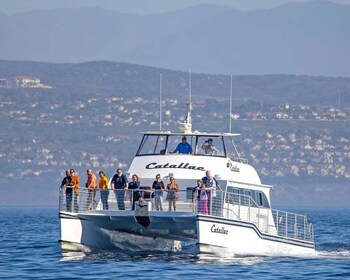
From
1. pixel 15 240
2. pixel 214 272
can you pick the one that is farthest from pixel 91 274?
pixel 15 240

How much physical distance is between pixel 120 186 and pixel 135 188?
0.56 meters

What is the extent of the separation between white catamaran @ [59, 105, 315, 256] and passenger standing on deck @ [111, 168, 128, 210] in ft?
0.53

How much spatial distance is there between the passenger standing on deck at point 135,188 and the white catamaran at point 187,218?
186 mm

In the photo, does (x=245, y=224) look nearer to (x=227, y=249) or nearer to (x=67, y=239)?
(x=227, y=249)

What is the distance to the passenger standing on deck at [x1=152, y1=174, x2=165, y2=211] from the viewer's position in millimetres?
47531

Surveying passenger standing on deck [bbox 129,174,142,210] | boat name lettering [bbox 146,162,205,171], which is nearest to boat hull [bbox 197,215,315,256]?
passenger standing on deck [bbox 129,174,142,210]

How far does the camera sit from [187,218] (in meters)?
46.1

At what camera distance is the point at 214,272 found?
138 ft

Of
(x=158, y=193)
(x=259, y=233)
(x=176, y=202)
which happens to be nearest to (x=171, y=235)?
(x=176, y=202)

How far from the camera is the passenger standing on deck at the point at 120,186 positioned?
48.0 m

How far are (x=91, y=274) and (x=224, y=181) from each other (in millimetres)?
9155

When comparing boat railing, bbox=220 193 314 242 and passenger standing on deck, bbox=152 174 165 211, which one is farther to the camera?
boat railing, bbox=220 193 314 242

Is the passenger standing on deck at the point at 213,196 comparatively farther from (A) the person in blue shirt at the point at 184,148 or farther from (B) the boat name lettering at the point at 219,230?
(A) the person in blue shirt at the point at 184,148

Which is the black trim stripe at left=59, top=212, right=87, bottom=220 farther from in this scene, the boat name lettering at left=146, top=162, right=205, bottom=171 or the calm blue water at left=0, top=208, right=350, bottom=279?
the boat name lettering at left=146, top=162, right=205, bottom=171
